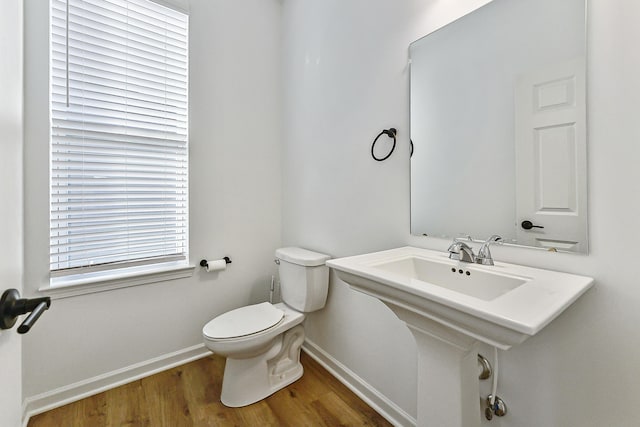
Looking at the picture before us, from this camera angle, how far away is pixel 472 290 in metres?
1.00

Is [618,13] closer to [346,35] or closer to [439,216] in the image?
[439,216]

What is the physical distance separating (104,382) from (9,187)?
5.34 ft

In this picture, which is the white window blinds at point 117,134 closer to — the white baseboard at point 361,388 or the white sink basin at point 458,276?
the white baseboard at point 361,388

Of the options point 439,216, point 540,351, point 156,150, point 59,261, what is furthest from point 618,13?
point 59,261

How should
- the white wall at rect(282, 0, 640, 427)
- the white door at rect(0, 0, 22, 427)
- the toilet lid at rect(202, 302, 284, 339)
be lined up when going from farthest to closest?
the toilet lid at rect(202, 302, 284, 339) < the white wall at rect(282, 0, 640, 427) < the white door at rect(0, 0, 22, 427)

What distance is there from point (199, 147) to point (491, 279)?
189 centimetres

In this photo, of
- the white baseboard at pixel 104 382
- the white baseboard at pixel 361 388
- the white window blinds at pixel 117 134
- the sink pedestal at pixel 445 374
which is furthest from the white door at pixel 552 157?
the white baseboard at pixel 104 382

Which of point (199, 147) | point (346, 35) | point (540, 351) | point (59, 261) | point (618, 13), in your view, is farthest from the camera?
point (199, 147)

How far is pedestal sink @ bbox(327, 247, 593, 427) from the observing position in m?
0.64

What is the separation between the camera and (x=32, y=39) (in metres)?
1.42

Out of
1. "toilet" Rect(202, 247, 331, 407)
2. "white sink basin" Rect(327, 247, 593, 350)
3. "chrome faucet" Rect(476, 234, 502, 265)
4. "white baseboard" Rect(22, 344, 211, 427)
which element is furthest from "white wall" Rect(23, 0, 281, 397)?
"chrome faucet" Rect(476, 234, 502, 265)

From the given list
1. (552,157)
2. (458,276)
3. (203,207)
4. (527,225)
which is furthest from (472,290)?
(203,207)

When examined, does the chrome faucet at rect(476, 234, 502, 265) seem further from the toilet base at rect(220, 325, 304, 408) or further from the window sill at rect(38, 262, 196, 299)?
the window sill at rect(38, 262, 196, 299)

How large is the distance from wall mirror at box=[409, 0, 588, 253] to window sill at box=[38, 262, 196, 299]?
5.16 ft
